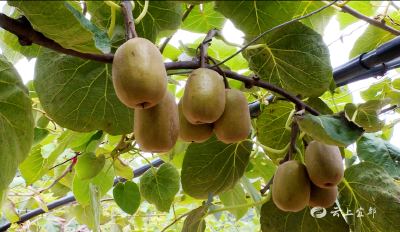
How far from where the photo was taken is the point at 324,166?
0.65 m

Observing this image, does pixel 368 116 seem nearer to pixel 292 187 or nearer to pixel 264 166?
pixel 292 187

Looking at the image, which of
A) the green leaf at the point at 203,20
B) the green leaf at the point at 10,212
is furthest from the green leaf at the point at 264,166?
the green leaf at the point at 10,212

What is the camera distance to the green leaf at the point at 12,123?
1.98ft

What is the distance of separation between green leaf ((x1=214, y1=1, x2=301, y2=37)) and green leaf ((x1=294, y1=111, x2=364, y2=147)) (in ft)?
0.69

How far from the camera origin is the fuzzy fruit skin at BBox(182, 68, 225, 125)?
564 millimetres

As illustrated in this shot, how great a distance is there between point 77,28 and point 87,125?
319 millimetres

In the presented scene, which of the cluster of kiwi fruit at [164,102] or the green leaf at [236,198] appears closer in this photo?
the cluster of kiwi fruit at [164,102]

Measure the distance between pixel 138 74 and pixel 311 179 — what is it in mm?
458

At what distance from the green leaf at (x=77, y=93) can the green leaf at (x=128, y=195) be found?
49cm

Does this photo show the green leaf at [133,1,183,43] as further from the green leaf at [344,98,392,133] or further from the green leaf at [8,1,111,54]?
the green leaf at [344,98,392,133]

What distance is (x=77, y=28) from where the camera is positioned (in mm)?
466

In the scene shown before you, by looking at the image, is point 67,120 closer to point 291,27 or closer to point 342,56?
point 291,27

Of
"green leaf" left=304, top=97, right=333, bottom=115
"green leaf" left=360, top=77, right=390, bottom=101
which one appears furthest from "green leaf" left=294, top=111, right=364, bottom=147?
"green leaf" left=360, top=77, right=390, bottom=101

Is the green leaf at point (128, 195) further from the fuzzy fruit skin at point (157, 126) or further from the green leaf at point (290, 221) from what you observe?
the fuzzy fruit skin at point (157, 126)
